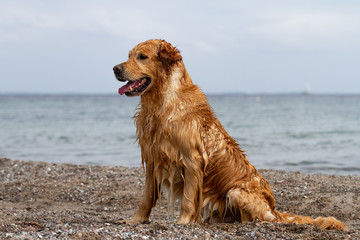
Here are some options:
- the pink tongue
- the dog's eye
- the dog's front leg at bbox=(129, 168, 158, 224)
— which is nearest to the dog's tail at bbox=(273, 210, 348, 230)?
→ the dog's front leg at bbox=(129, 168, 158, 224)

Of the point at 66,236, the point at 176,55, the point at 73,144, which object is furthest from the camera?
the point at 73,144

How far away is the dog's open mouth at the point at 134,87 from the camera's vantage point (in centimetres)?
511

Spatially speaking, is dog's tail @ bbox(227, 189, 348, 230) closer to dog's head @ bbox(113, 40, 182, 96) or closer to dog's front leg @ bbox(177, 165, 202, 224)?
dog's front leg @ bbox(177, 165, 202, 224)

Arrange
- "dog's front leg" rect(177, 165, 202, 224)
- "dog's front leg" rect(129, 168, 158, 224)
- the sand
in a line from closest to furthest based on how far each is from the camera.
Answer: the sand < "dog's front leg" rect(177, 165, 202, 224) < "dog's front leg" rect(129, 168, 158, 224)

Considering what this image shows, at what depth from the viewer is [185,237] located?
475 centimetres

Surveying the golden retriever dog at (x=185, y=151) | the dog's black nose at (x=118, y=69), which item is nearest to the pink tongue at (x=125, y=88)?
the golden retriever dog at (x=185, y=151)

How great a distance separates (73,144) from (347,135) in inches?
544

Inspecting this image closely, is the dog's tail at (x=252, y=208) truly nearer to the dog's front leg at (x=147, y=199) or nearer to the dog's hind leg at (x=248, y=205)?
the dog's hind leg at (x=248, y=205)

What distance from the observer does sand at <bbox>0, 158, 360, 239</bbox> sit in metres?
4.90

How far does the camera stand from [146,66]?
16.9 feet

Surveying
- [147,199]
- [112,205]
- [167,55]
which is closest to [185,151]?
[147,199]

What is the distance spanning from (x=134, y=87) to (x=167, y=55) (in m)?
0.53

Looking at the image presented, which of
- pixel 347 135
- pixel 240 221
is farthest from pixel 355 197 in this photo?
pixel 347 135

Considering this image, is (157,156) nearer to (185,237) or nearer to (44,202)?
(185,237)
